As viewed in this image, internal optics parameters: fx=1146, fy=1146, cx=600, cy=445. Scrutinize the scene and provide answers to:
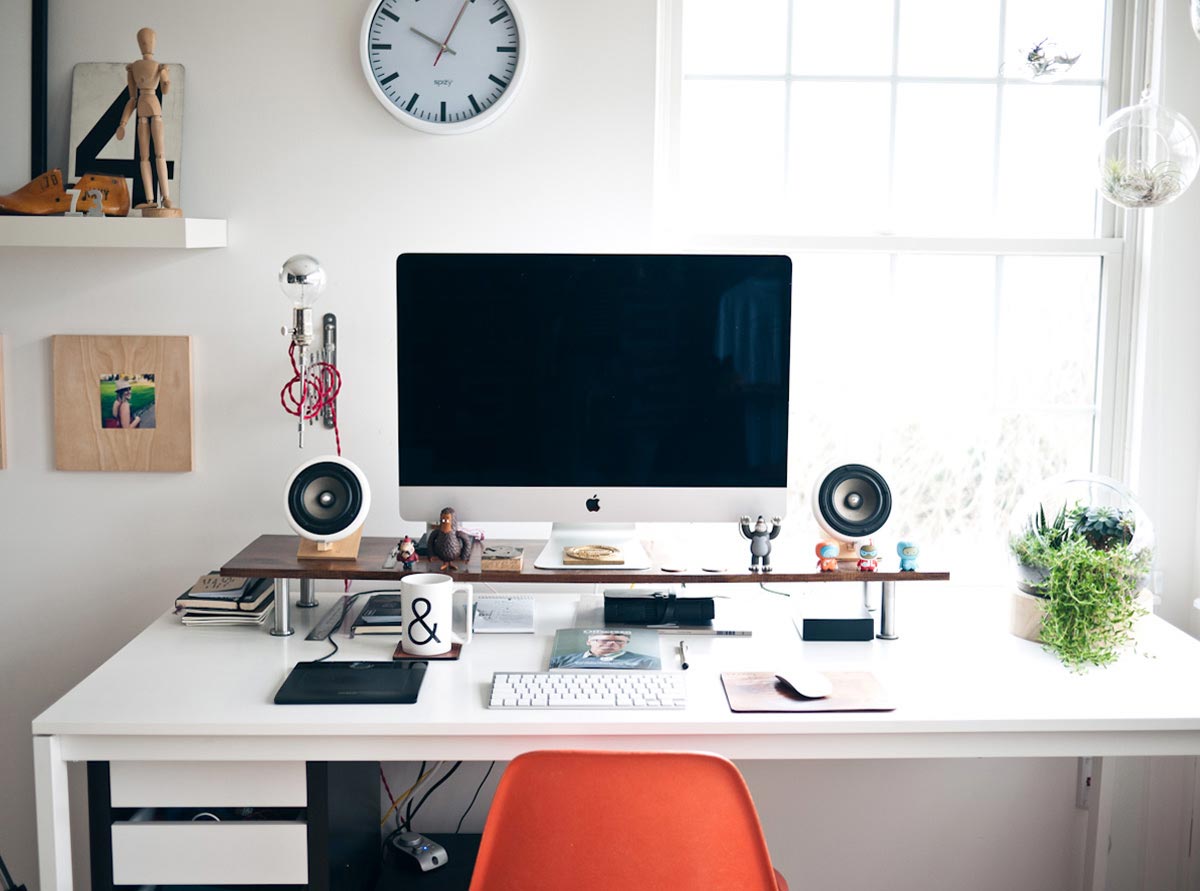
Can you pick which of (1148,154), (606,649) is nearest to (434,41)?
(606,649)

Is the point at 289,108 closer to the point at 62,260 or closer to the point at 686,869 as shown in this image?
the point at 62,260

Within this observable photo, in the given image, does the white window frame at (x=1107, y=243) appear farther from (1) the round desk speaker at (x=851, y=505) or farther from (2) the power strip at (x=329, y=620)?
(2) the power strip at (x=329, y=620)

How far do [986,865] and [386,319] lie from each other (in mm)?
1836

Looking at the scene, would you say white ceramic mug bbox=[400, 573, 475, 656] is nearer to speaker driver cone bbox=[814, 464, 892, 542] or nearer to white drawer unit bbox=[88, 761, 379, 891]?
white drawer unit bbox=[88, 761, 379, 891]

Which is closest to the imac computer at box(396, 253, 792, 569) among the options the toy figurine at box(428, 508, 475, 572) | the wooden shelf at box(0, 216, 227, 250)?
the toy figurine at box(428, 508, 475, 572)

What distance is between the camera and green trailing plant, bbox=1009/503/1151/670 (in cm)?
205

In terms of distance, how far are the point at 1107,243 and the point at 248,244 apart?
1884 millimetres

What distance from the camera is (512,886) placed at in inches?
58.1

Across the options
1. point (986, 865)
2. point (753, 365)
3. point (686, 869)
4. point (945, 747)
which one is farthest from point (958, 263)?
point (686, 869)

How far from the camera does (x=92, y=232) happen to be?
7.34 feet

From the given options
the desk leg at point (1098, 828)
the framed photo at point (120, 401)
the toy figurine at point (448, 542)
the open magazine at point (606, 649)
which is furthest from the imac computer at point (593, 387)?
the desk leg at point (1098, 828)

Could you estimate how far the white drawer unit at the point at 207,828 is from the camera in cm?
180

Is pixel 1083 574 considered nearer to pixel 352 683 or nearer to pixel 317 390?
pixel 352 683

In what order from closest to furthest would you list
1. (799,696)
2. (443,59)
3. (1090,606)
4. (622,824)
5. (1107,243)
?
1. (622,824)
2. (799,696)
3. (1090,606)
4. (443,59)
5. (1107,243)
